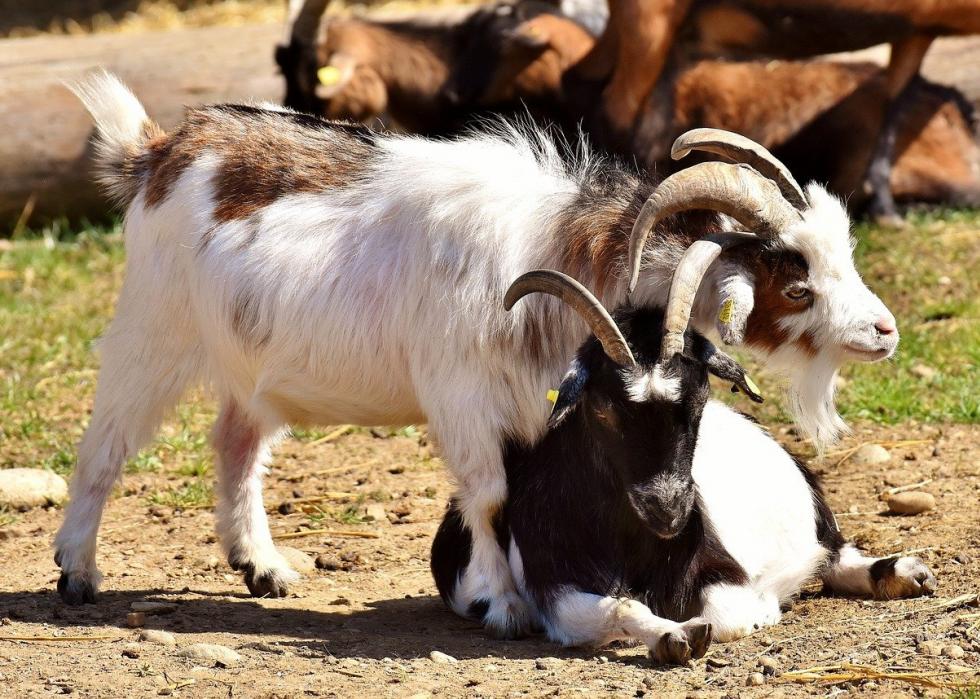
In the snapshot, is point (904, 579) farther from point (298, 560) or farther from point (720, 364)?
point (298, 560)

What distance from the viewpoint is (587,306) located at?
3.76 metres

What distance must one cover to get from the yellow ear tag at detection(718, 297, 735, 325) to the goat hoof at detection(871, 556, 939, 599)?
925 mm

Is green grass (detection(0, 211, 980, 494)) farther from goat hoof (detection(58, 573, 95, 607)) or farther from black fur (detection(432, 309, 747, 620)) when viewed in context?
black fur (detection(432, 309, 747, 620))

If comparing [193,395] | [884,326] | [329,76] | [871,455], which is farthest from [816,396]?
[329,76]

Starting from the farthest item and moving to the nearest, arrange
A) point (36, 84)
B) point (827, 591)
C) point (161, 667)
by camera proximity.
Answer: point (36, 84), point (827, 591), point (161, 667)

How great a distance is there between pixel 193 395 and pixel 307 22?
3239 millimetres

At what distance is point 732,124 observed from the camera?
881cm

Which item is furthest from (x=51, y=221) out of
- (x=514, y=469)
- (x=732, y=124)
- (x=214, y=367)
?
(x=514, y=469)

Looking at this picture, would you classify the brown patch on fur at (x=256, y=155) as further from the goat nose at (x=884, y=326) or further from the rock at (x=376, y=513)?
the goat nose at (x=884, y=326)

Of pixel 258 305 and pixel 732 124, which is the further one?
pixel 732 124

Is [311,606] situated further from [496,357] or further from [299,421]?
[496,357]

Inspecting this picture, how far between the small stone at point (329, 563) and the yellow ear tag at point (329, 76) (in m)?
4.41

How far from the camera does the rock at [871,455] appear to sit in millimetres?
5562

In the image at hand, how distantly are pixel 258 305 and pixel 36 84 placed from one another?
555 centimetres
